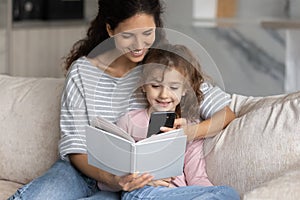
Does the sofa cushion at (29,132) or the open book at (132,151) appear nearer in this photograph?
the open book at (132,151)

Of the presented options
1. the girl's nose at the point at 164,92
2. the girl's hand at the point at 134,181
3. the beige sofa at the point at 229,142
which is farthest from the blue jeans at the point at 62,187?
the girl's nose at the point at 164,92

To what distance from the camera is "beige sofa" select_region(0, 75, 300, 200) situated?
2188 millimetres

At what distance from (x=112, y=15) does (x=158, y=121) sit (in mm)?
394

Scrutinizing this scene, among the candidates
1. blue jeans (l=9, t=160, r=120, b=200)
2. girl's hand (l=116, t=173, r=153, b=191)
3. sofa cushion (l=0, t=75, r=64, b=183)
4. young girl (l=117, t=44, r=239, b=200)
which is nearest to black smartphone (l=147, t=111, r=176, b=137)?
young girl (l=117, t=44, r=239, b=200)

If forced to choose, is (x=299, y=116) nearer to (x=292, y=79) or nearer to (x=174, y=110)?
(x=174, y=110)

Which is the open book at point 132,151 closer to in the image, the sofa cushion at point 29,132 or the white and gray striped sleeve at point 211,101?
the white and gray striped sleeve at point 211,101

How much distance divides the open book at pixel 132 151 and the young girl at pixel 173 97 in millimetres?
72

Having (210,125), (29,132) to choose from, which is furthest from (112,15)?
(29,132)

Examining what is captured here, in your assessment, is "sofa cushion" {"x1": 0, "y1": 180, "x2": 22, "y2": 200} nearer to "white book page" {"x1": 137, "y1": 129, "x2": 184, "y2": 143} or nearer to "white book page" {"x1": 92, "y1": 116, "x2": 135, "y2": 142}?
"white book page" {"x1": 92, "y1": 116, "x2": 135, "y2": 142}

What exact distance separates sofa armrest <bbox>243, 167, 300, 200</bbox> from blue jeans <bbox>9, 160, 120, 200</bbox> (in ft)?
1.58

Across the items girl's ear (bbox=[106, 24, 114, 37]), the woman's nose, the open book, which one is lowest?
the open book

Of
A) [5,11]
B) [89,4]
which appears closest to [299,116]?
[5,11]

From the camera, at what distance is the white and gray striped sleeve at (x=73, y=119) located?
2309mm

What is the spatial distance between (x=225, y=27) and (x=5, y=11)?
144 cm
